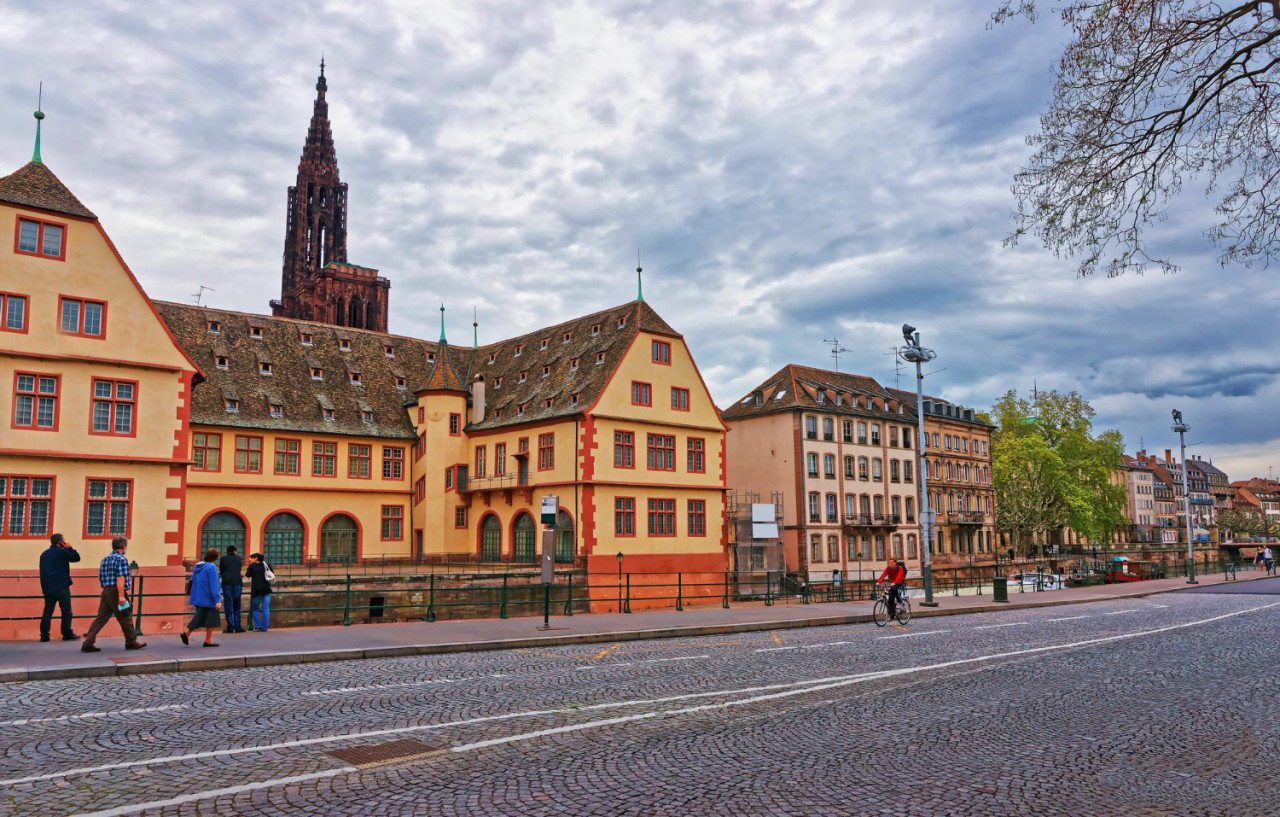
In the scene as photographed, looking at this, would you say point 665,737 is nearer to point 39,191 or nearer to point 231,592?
point 231,592

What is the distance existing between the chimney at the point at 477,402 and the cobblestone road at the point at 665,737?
32.7 metres

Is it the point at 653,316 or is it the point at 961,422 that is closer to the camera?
the point at 653,316

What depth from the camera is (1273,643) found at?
18.6 meters

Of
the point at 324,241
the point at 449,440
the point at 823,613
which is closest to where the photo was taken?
the point at 823,613

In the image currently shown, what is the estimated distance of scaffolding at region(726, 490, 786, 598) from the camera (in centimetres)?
5141

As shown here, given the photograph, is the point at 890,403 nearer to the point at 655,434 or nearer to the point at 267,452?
the point at 655,434

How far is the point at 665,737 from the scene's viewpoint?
29.1 feet

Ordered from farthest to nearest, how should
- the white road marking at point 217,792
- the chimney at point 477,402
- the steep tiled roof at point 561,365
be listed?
1. the chimney at point 477,402
2. the steep tiled roof at point 561,365
3. the white road marking at point 217,792

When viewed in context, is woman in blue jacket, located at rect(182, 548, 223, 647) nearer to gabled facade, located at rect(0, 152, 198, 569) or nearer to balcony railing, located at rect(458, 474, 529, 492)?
gabled facade, located at rect(0, 152, 198, 569)

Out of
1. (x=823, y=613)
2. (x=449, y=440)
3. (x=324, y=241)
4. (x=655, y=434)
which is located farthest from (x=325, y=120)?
(x=823, y=613)

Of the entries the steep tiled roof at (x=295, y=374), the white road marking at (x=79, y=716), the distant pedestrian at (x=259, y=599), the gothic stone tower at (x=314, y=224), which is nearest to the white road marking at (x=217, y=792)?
the white road marking at (x=79, y=716)

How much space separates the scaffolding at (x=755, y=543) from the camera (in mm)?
51406

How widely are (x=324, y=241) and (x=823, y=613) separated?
88.5m

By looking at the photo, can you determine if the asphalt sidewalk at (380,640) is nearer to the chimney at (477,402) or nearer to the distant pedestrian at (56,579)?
the distant pedestrian at (56,579)
